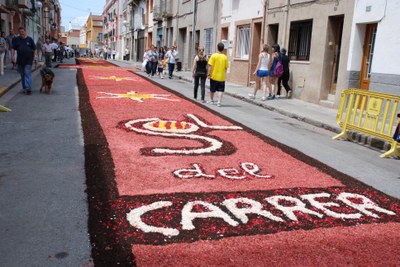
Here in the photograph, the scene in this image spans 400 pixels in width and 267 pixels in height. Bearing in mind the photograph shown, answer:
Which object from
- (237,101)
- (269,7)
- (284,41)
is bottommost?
(237,101)

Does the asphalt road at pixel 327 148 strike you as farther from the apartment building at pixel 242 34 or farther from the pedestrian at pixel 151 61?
the pedestrian at pixel 151 61

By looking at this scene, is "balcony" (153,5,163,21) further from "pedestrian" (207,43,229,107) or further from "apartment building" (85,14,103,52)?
"apartment building" (85,14,103,52)

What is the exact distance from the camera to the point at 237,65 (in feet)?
72.3

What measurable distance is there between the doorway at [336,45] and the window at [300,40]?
1.41m

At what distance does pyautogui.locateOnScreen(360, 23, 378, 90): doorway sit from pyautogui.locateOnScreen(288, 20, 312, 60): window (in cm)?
304

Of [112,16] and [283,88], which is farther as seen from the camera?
[112,16]

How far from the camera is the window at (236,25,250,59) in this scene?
2138 cm

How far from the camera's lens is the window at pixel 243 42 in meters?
21.4

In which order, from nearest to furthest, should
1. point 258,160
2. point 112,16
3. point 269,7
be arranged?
point 258,160, point 269,7, point 112,16

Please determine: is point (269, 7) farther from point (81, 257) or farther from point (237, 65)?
Result: point (81, 257)

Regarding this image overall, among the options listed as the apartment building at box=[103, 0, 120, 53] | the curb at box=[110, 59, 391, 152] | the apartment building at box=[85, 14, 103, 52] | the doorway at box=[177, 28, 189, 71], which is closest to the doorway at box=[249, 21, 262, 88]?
the curb at box=[110, 59, 391, 152]

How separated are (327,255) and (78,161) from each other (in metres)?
3.78

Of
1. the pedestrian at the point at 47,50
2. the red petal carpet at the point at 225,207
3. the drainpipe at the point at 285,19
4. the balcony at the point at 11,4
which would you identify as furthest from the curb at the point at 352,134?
the balcony at the point at 11,4

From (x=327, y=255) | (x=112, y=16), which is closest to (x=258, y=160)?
(x=327, y=255)
